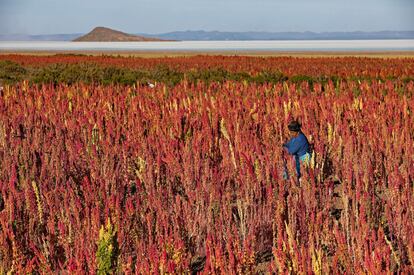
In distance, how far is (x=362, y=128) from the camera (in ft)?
23.3

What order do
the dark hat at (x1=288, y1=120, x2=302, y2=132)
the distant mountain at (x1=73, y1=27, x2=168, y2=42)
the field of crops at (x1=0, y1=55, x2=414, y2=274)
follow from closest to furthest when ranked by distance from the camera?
1. the field of crops at (x1=0, y1=55, x2=414, y2=274)
2. the dark hat at (x1=288, y1=120, x2=302, y2=132)
3. the distant mountain at (x1=73, y1=27, x2=168, y2=42)

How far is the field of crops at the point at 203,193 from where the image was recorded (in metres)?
2.99

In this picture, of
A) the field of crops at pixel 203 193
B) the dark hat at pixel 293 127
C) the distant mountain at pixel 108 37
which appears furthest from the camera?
the distant mountain at pixel 108 37

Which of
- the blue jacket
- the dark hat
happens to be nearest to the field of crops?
the blue jacket

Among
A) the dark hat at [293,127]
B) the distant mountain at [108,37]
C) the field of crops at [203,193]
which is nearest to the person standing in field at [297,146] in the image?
the dark hat at [293,127]

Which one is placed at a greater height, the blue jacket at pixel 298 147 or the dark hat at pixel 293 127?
the dark hat at pixel 293 127

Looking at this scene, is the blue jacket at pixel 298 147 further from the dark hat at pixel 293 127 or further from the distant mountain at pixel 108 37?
the distant mountain at pixel 108 37

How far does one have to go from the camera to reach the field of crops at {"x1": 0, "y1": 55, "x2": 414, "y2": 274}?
2.99 metres

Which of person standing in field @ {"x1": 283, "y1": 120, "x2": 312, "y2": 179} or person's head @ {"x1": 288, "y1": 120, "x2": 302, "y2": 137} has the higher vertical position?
person's head @ {"x1": 288, "y1": 120, "x2": 302, "y2": 137}

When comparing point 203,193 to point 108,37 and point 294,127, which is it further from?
point 108,37

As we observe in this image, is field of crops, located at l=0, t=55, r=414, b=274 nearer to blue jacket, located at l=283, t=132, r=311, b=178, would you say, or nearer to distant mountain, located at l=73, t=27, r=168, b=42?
blue jacket, located at l=283, t=132, r=311, b=178

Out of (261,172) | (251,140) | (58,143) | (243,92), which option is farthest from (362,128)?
(243,92)

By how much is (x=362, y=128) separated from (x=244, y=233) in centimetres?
375

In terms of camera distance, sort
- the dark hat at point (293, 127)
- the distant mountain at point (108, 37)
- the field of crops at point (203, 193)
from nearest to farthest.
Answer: the field of crops at point (203, 193) < the dark hat at point (293, 127) < the distant mountain at point (108, 37)
